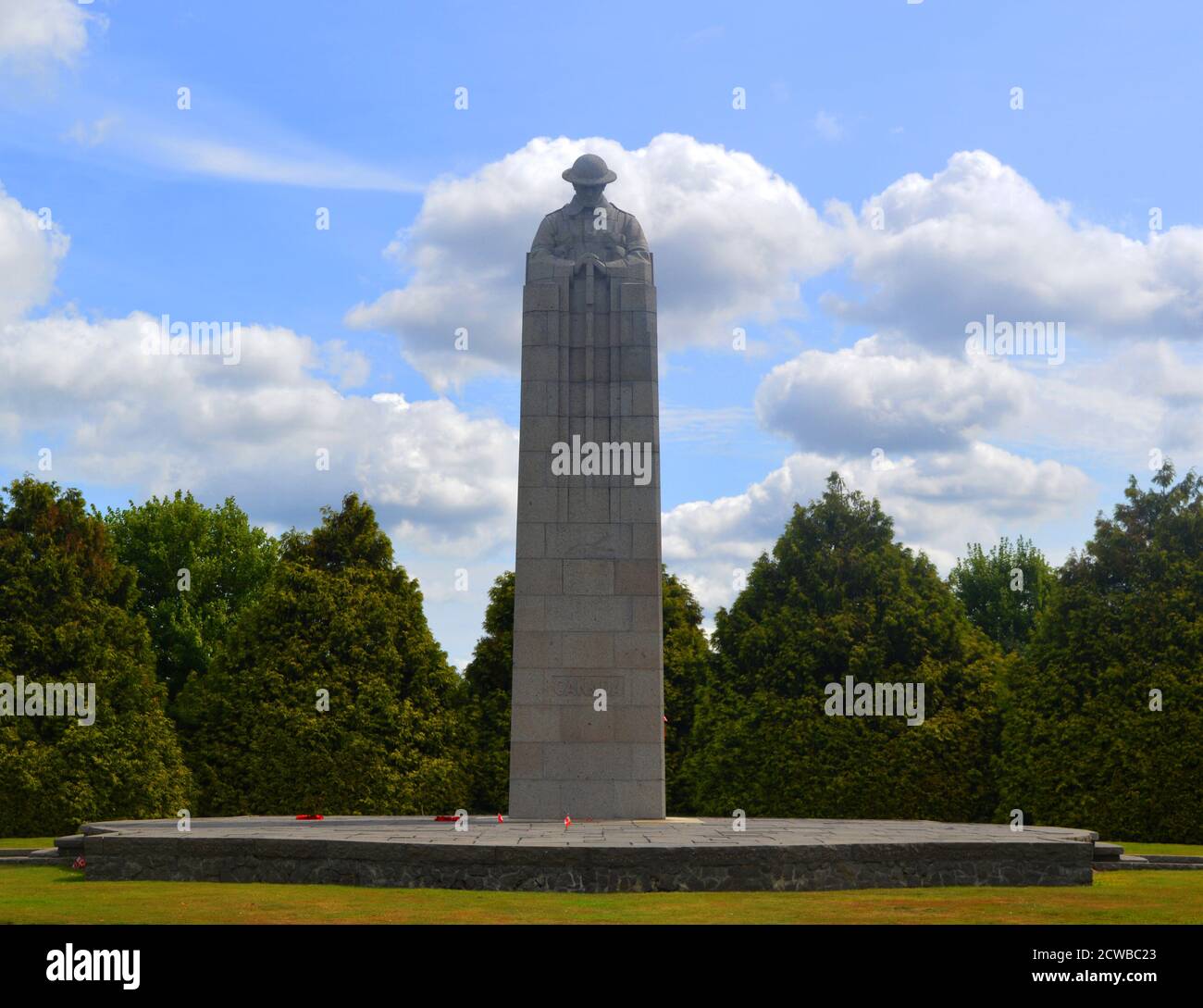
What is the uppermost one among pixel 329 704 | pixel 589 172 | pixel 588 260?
pixel 589 172

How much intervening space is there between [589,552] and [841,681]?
11675mm

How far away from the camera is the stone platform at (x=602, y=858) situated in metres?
15.4

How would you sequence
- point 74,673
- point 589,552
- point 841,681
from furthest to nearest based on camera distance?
point 841,681
point 74,673
point 589,552

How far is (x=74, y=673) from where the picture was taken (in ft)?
101

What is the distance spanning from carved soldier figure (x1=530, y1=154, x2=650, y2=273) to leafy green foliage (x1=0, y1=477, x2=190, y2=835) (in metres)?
15.1

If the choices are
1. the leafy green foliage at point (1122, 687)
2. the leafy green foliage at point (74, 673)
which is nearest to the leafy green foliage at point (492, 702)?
the leafy green foliage at point (74, 673)

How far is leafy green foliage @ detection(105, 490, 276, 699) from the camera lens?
127 feet

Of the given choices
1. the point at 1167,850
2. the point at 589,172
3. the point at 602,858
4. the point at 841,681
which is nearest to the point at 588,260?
the point at 589,172

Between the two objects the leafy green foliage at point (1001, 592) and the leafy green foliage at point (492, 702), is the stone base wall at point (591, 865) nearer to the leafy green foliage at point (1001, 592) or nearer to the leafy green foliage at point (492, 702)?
the leafy green foliage at point (492, 702)

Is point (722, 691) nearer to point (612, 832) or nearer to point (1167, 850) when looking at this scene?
point (1167, 850)

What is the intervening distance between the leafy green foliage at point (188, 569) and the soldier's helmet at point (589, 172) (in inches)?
765

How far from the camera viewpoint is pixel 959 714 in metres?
31.3

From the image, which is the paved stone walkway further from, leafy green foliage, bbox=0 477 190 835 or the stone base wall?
leafy green foliage, bbox=0 477 190 835

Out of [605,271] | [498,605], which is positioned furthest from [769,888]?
[498,605]
